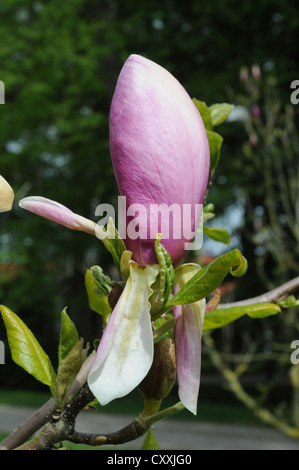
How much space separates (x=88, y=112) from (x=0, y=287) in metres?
3.33

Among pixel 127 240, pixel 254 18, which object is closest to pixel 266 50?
pixel 254 18

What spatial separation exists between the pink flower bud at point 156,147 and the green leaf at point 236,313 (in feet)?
0.31

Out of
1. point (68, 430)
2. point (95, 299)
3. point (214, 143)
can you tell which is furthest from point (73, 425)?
point (214, 143)

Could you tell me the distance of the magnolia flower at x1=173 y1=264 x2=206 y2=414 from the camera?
1.06 feet

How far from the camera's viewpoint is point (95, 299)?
446mm

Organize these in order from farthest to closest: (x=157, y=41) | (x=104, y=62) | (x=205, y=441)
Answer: (x=104, y=62)
(x=157, y=41)
(x=205, y=441)

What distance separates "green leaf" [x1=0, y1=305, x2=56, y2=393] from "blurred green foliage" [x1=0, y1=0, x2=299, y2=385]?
7818 millimetres

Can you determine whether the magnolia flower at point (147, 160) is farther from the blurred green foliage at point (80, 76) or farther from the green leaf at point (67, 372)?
the blurred green foliage at point (80, 76)

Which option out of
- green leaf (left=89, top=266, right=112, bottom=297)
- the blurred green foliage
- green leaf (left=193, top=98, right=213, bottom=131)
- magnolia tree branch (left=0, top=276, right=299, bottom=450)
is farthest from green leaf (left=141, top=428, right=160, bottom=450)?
the blurred green foliage

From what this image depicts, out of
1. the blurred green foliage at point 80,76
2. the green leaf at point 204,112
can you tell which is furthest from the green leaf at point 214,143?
the blurred green foliage at point 80,76

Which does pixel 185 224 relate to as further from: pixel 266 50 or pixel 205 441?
pixel 266 50

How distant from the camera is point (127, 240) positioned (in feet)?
1.14
